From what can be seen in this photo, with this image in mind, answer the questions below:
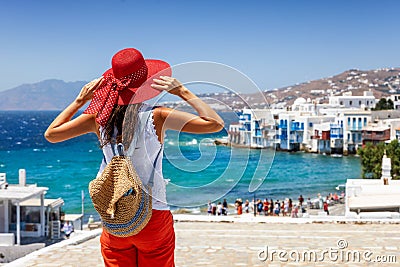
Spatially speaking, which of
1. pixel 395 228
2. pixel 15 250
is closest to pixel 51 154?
pixel 15 250

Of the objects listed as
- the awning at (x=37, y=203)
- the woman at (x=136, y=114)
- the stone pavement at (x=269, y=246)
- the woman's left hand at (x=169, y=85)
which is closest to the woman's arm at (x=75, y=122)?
the woman at (x=136, y=114)

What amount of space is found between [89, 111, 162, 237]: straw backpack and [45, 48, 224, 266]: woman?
6 cm

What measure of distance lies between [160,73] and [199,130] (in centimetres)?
33

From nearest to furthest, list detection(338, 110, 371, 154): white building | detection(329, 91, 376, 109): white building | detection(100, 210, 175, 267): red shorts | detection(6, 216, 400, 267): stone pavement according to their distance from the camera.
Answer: detection(100, 210, 175, 267): red shorts → detection(6, 216, 400, 267): stone pavement → detection(338, 110, 371, 154): white building → detection(329, 91, 376, 109): white building

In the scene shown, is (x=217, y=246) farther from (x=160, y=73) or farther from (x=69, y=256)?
(x=160, y=73)

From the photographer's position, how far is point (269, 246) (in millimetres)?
7297

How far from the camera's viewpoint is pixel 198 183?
3.11m

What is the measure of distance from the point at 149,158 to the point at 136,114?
0.24 m

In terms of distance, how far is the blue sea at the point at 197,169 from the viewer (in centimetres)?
311

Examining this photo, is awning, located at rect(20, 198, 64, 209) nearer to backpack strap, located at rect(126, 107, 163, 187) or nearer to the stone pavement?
the stone pavement

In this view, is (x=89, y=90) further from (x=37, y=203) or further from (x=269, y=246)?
(x=37, y=203)

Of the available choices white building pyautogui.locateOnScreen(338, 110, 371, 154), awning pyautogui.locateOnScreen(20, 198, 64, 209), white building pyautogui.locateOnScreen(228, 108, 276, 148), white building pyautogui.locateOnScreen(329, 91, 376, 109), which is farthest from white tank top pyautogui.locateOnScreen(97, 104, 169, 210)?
white building pyautogui.locateOnScreen(329, 91, 376, 109)

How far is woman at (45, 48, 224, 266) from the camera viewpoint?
A: 9.44 ft

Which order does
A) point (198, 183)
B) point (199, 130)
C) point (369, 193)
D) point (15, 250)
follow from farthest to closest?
point (369, 193), point (15, 250), point (198, 183), point (199, 130)
